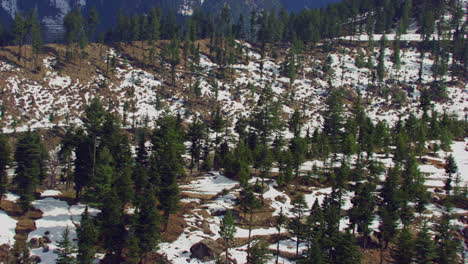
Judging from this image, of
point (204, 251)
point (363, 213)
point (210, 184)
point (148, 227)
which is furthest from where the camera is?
point (210, 184)

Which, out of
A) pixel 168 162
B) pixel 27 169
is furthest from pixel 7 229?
pixel 168 162

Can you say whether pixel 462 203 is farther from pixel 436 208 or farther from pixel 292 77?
pixel 292 77

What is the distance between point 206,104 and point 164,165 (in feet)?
254

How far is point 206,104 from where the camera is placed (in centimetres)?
14025

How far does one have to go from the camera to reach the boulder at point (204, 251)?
5309cm

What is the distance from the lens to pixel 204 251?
5338 centimetres

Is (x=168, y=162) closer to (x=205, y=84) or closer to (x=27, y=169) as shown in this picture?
(x=27, y=169)

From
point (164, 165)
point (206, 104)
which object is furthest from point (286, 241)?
point (206, 104)

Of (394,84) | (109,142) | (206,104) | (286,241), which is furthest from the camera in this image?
(394,84)

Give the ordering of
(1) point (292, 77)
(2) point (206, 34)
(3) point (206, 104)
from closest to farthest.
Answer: (3) point (206, 104) < (1) point (292, 77) < (2) point (206, 34)

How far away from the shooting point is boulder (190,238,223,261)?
5309 centimetres

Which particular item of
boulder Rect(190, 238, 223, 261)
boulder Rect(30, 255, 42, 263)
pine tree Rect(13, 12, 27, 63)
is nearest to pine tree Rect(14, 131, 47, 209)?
boulder Rect(30, 255, 42, 263)

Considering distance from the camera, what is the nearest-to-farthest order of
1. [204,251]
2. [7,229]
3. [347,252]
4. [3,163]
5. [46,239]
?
[347,252] → [46,239] → [7,229] → [204,251] → [3,163]

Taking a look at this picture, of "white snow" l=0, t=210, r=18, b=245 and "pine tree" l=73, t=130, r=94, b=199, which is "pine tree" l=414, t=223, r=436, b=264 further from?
"white snow" l=0, t=210, r=18, b=245
